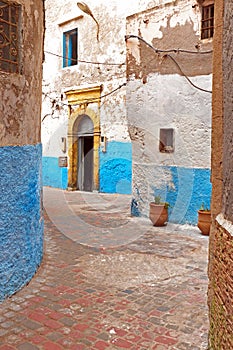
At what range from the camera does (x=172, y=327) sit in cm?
359

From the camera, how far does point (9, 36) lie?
13.7 ft

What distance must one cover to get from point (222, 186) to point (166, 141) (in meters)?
5.52

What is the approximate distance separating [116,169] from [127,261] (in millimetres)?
7483

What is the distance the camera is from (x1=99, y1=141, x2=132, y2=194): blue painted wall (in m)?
12.7

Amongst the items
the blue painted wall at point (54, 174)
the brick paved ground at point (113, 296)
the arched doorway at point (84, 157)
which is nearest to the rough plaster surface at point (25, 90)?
the brick paved ground at point (113, 296)

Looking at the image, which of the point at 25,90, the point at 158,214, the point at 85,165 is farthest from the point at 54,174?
the point at 25,90

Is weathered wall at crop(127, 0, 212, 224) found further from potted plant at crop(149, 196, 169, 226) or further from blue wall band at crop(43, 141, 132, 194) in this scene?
blue wall band at crop(43, 141, 132, 194)

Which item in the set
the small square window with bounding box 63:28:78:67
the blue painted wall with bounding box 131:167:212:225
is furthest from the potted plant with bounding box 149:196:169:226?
the small square window with bounding box 63:28:78:67

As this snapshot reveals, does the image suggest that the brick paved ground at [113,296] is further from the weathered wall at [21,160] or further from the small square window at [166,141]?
the small square window at [166,141]

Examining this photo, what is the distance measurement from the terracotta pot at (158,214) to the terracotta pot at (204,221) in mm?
981

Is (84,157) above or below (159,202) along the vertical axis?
above

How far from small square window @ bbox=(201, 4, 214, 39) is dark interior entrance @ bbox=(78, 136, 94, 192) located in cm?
802

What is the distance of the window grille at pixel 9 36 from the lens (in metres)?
4.09

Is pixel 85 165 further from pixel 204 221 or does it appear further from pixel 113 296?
pixel 113 296
